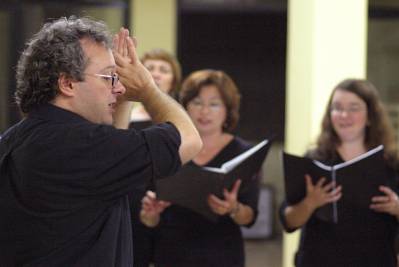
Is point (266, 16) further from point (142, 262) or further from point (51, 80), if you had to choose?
point (51, 80)

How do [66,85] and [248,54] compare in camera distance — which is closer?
[66,85]

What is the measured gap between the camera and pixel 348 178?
309 cm

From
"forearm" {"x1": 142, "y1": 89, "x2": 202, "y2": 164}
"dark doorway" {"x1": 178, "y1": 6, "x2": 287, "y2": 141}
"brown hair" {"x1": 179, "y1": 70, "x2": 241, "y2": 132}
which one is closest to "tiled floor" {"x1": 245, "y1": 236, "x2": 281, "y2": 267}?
"dark doorway" {"x1": 178, "y1": 6, "x2": 287, "y2": 141}

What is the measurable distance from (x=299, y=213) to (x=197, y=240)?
0.43m

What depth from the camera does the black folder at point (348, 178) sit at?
9.95 feet

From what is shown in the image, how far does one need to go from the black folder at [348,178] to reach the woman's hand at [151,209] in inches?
20.8

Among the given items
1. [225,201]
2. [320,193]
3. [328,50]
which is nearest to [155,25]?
[328,50]

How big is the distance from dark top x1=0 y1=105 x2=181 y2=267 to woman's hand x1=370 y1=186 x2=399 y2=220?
1.32 metres

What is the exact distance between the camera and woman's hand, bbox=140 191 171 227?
3.29 meters

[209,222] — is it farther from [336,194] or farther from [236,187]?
[336,194]

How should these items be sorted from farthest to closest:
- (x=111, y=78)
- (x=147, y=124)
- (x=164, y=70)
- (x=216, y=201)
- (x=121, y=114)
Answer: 1. (x=164, y=70)
2. (x=147, y=124)
3. (x=216, y=201)
4. (x=121, y=114)
5. (x=111, y=78)

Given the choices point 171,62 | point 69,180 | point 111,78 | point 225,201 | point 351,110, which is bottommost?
point 225,201

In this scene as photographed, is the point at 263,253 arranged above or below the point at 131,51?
below

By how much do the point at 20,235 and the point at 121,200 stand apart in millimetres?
276
